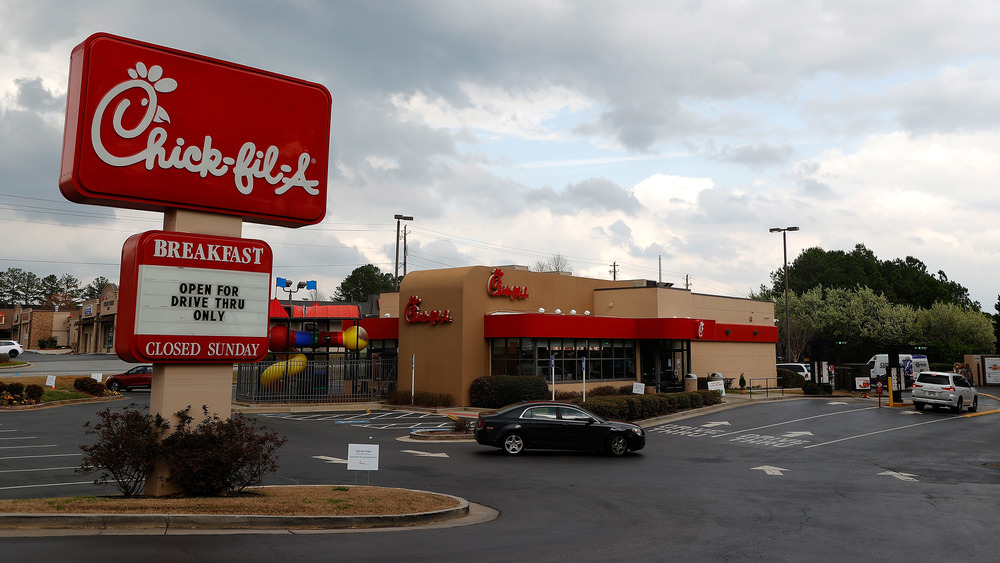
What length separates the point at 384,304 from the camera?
168 feet

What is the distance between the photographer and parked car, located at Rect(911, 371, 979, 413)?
32000 mm

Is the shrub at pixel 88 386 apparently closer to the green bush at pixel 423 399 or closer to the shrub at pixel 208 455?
the green bush at pixel 423 399

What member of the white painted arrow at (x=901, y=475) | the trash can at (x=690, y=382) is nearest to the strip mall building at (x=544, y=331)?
the trash can at (x=690, y=382)

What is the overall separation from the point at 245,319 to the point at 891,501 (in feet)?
42.1

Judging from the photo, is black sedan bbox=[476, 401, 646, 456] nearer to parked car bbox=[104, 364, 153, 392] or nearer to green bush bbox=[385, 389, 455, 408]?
green bush bbox=[385, 389, 455, 408]

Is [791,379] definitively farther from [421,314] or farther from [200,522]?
[200,522]

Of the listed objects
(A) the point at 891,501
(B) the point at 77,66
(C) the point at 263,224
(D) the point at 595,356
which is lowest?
(A) the point at 891,501

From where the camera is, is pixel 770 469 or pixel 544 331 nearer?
pixel 770 469

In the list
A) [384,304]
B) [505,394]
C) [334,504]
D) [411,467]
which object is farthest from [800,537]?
[384,304]

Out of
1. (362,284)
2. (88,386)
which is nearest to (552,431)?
(88,386)

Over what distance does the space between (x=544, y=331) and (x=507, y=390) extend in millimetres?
3478

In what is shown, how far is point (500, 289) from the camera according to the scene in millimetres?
34938

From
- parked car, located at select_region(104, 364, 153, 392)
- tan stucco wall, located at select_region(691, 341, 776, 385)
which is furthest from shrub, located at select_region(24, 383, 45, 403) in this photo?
tan stucco wall, located at select_region(691, 341, 776, 385)

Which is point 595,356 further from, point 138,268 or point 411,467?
point 138,268
